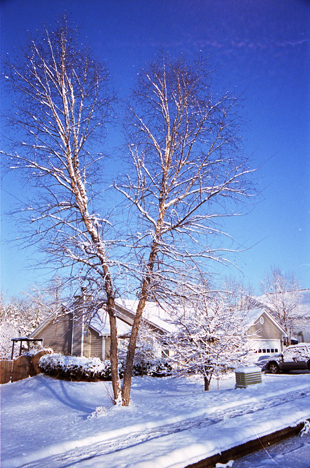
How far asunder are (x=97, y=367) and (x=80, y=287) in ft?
37.2

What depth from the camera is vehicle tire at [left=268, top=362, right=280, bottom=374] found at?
21641mm

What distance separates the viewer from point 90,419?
8086 millimetres

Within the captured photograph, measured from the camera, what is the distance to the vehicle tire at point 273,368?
21.6 metres

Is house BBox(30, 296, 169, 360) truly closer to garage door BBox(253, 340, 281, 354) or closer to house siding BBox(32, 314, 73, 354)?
house siding BBox(32, 314, 73, 354)

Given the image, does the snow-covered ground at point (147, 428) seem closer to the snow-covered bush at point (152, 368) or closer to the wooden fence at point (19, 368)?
the snow-covered bush at point (152, 368)

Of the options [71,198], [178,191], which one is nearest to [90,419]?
[71,198]

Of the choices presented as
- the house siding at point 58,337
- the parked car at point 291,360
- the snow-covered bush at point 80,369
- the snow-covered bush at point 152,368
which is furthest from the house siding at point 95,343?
the parked car at point 291,360

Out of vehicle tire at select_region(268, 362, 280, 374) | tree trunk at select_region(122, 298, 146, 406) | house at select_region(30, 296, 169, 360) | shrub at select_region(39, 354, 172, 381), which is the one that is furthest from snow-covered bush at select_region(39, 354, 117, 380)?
vehicle tire at select_region(268, 362, 280, 374)

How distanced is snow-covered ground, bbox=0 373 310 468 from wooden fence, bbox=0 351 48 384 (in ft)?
31.0

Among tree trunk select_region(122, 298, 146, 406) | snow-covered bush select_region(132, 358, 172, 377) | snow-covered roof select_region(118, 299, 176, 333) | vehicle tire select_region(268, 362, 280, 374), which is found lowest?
vehicle tire select_region(268, 362, 280, 374)

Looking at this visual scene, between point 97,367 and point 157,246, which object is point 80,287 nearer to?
point 157,246

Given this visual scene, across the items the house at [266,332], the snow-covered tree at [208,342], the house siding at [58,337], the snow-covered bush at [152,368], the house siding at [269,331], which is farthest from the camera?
the house siding at [269,331]

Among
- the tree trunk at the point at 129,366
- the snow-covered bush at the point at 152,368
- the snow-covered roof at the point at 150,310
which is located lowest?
the snow-covered bush at the point at 152,368

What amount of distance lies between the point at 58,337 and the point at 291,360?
50.6ft
